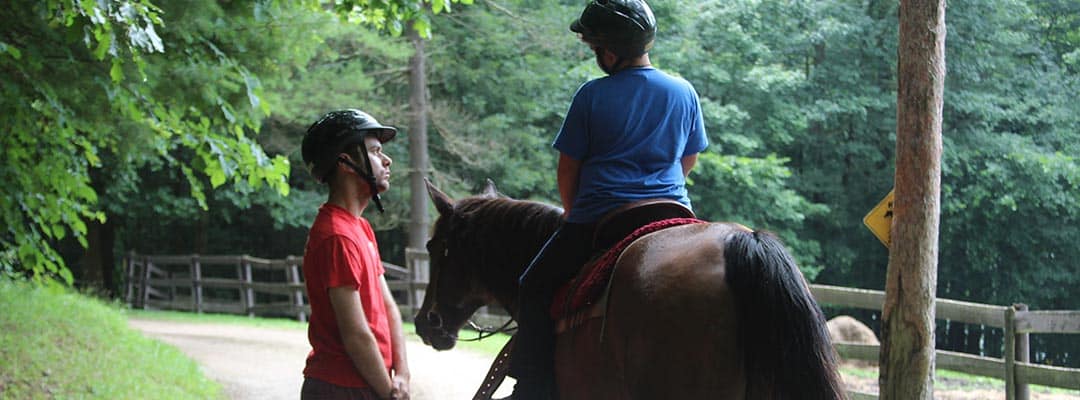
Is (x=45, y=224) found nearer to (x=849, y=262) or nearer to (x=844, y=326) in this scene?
(x=844, y=326)

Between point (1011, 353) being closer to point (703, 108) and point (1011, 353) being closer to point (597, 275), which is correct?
point (597, 275)

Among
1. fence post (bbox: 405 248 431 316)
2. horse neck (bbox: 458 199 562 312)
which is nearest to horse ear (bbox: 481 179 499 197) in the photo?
horse neck (bbox: 458 199 562 312)

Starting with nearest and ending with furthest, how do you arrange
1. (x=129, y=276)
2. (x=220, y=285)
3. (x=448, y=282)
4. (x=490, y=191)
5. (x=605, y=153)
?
(x=605, y=153) < (x=448, y=282) < (x=490, y=191) < (x=220, y=285) < (x=129, y=276)

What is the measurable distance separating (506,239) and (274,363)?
29.1ft

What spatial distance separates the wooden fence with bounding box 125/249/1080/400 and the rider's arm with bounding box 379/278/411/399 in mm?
6126

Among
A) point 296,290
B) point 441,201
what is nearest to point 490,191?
point 441,201

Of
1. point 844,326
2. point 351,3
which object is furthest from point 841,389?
point 844,326

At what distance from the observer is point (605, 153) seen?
3.63m

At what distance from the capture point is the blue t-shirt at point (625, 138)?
3586 mm

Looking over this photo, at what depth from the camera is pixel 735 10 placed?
20.2m

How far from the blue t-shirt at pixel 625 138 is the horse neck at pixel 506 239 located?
46 centimetres

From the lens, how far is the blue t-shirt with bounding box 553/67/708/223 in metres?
3.59

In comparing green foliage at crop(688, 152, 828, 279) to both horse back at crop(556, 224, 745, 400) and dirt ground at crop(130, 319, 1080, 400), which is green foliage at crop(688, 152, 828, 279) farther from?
horse back at crop(556, 224, 745, 400)

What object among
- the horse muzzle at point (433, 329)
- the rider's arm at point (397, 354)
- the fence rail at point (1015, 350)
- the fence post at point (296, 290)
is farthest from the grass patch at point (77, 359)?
the fence post at point (296, 290)
